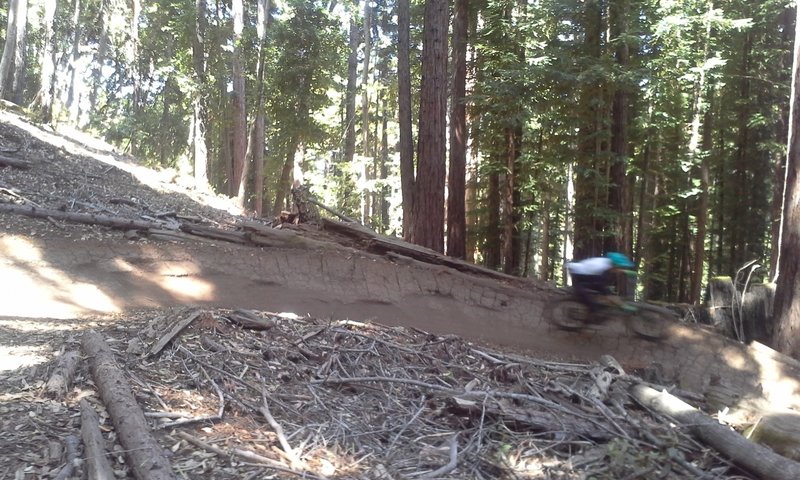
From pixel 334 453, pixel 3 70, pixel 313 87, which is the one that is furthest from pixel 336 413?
pixel 3 70

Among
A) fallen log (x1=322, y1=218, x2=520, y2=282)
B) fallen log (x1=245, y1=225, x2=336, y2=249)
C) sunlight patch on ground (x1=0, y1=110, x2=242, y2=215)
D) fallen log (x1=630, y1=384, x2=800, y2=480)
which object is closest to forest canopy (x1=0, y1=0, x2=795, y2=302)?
fallen log (x1=322, y1=218, x2=520, y2=282)

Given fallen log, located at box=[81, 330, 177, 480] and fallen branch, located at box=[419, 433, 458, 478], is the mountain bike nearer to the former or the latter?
fallen branch, located at box=[419, 433, 458, 478]

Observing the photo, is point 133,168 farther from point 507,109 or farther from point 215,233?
point 507,109

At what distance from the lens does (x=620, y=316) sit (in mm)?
9586

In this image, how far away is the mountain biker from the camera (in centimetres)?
899

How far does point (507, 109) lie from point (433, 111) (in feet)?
6.96

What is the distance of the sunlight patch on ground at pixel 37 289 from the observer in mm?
8008

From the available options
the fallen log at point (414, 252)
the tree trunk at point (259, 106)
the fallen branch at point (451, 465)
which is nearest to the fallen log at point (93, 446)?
the fallen branch at point (451, 465)

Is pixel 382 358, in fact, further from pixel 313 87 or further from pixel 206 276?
pixel 313 87

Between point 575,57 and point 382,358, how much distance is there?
1046 centimetres

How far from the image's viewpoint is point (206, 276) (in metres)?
10.4

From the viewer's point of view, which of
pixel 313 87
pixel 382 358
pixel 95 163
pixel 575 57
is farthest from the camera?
pixel 313 87

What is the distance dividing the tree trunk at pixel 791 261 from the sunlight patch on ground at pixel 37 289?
10.3 metres

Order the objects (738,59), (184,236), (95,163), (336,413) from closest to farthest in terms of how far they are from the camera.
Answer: (336,413) < (184,236) < (95,163) < (738,59)
